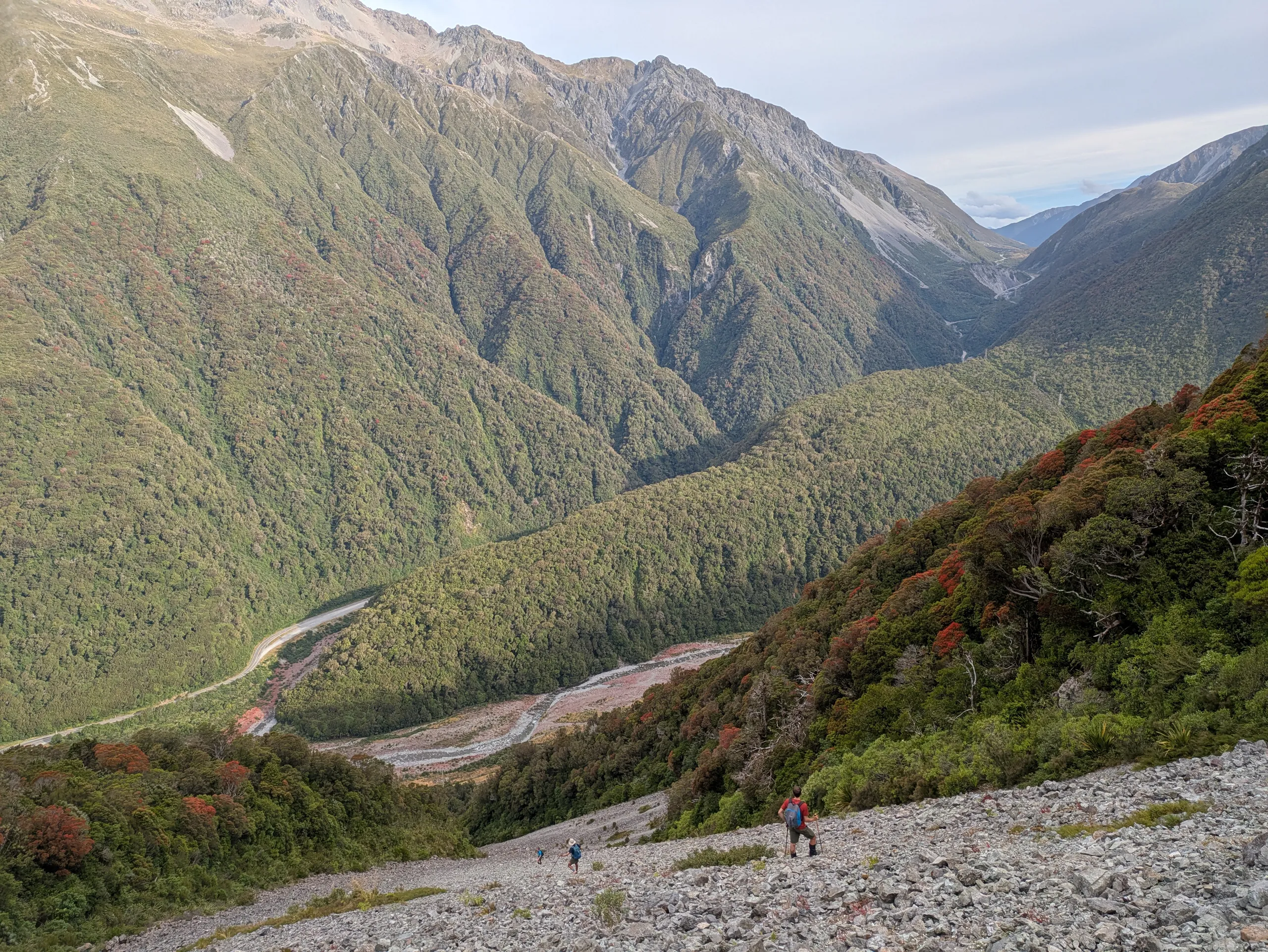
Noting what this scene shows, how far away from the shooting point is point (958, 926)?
11.8m

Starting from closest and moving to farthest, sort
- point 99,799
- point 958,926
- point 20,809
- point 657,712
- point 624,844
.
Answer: point 958,926, point 20,809, point 99,799, point 624,844, point 657,712

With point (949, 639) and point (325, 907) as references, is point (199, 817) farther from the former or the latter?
point (949, 639)

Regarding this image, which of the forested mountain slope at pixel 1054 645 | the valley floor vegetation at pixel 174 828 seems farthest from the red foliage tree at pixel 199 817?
the forested mountain slope at pixel 1054 645

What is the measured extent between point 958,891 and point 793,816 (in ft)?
25.7

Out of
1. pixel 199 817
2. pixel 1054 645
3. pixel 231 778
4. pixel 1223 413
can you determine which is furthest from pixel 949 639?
pixel 231 778

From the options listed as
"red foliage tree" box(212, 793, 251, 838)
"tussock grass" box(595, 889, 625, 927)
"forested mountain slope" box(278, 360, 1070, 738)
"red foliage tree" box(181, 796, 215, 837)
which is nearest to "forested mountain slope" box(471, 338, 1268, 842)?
"tussock grass" box(595, 889, 625, 927)

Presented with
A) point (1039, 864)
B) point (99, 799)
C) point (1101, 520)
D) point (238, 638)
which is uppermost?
point (1101, 520)

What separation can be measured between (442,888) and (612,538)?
164m

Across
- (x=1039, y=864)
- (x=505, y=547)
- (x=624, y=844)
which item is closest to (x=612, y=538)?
(x=505, y=547)

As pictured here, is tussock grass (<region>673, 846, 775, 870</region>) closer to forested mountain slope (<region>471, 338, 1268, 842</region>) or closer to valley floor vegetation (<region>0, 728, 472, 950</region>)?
forested mountain slope (<region>471, 338, 1268, 842</region>)

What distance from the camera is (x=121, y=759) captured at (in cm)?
4425

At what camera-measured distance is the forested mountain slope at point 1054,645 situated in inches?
843

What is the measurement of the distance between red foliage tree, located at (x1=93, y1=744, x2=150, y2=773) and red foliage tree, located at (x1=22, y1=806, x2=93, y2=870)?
1220 centimetres

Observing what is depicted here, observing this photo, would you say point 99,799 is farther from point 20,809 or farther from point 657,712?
point 657,712
